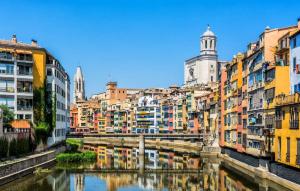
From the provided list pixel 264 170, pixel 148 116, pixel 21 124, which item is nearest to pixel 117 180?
pixel 264 170

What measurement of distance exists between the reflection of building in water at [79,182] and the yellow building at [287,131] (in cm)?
2269

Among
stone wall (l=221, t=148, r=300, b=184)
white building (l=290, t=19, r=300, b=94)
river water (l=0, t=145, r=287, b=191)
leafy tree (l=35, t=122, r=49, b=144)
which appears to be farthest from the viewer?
leafy tree (l=35, t=122, r=49, b=144)

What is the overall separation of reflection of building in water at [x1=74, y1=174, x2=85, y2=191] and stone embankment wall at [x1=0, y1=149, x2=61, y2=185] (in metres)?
6.05

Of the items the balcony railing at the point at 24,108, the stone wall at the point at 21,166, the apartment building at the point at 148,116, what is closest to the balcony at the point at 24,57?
the balcony railing at the point at 24,108

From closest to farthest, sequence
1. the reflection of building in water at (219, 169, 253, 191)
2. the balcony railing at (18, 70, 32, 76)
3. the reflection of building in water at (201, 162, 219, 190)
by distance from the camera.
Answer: the reflection of building in water at (219, 169, 253, 191) → the reflection of building in water at (201, 162, 219, 190) → the balcony railing at (18, 70, 32, 76)

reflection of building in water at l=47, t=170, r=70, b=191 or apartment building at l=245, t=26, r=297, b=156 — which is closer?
reflection of building in water at l=47, t=170, r=70, b=191

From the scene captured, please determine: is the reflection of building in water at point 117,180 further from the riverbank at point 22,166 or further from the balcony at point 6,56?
the balcony at point 6,56

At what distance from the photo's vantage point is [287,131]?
50.6 metres

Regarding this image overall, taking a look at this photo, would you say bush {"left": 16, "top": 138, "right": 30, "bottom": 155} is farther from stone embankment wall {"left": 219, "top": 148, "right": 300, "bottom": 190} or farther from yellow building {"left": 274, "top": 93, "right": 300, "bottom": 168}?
yellow building {"left": 274, "top": 93, "right": 300, "bottom": 168}

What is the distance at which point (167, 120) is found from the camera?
16025cm

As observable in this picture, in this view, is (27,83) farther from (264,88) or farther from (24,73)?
(264,88)

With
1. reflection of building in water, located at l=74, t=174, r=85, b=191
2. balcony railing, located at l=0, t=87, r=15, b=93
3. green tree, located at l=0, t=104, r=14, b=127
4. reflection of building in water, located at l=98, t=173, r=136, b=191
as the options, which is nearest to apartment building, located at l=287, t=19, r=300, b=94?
reflection of building in water, located at l=98, t=173, r=136, b=191

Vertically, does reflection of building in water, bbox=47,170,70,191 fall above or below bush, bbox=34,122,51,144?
below

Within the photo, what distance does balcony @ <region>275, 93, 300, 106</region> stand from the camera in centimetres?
4747
